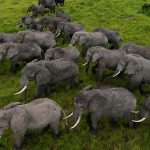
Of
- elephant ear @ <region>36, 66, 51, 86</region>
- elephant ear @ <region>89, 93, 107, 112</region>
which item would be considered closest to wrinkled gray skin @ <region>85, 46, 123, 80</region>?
elephant ear @ <region>36, 66, 51, 86</region>

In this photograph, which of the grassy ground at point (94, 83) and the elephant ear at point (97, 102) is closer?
the grassy ground at point (94, 83)

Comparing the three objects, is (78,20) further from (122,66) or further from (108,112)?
(108,112)

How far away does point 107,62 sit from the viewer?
11.7 metres

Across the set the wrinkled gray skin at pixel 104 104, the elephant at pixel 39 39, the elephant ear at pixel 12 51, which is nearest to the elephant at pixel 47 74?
the elephant ear at pixel 12 51

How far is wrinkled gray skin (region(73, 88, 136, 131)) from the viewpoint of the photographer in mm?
8852

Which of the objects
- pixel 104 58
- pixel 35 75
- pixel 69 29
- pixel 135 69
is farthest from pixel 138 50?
pixel 69 29

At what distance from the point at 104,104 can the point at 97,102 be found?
0.59 feet

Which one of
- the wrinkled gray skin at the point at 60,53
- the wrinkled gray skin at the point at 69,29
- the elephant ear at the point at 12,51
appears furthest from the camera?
the wrinkled gray skin at the point at 69,29

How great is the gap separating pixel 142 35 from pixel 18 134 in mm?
10166

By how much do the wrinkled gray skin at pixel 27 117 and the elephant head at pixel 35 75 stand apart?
1.64 m

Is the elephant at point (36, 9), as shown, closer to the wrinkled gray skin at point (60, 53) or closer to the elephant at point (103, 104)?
the wrinkled gray skin at point (60, 53)

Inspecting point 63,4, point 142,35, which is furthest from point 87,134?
point 63,4

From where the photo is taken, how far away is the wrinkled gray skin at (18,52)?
40.8 ft

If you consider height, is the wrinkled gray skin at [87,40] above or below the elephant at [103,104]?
below
